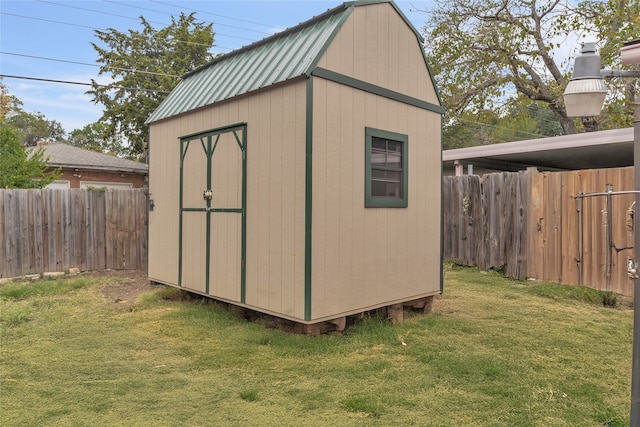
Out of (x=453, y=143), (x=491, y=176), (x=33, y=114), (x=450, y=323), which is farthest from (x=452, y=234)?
(x=33, y=114)

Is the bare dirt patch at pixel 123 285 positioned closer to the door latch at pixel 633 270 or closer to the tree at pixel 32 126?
the door latch at pixel 633 270

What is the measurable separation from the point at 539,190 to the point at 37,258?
8.23m

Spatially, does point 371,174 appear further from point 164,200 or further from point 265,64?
point 164,200

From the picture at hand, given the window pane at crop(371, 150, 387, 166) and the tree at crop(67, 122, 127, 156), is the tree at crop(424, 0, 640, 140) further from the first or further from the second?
the tree at crop(67, 122, 127, 156)

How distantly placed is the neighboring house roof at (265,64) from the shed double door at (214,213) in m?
0.49

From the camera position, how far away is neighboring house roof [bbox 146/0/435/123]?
416 centimetres

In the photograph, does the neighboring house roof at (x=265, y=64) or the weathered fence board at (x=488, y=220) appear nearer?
the neighboring house roof at (x=265, y=64)

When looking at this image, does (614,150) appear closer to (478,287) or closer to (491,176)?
(491,176)

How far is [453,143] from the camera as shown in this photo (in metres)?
30.3

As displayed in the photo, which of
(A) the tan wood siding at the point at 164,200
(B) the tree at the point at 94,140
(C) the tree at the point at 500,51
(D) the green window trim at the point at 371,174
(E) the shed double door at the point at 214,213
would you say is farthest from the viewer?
(B) the tree at the point at 94,140

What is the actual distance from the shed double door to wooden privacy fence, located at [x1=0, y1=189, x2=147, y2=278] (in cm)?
302

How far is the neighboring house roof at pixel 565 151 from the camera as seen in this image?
7.55 m

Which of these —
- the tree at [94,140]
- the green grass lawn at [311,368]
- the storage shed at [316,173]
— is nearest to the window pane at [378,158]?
the storage shed at [316,173]

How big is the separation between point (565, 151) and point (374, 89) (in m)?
5.91
